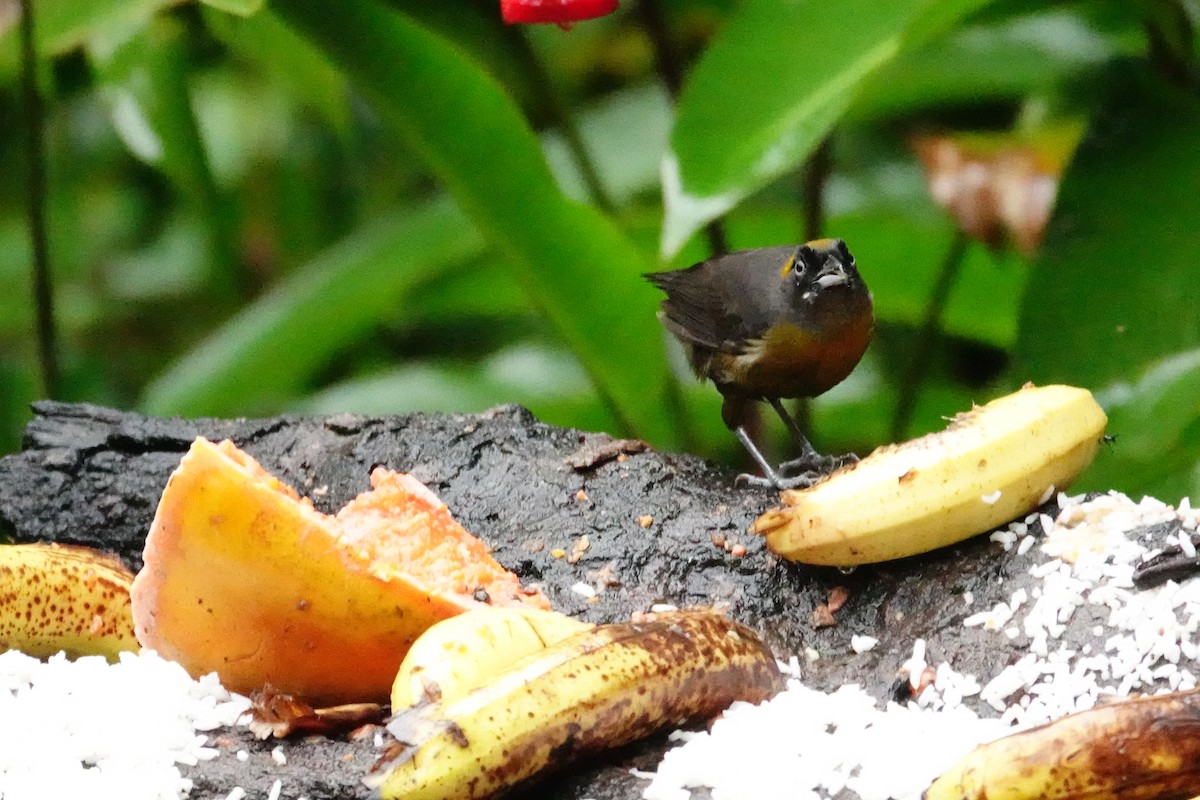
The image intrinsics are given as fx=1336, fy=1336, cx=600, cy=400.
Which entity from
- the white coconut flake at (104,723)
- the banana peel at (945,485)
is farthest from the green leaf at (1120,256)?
the white coconut flake at (104,723)

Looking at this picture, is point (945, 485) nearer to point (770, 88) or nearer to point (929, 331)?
point (770, 88)

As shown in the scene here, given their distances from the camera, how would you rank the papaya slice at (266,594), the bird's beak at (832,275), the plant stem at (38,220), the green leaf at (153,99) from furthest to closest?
the green leaf at (153,99) < the plant stem at (38,220) < the bird's beak at (832,275) < the papaya slice at (266,594)

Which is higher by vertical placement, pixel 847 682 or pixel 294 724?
pixel 294 724

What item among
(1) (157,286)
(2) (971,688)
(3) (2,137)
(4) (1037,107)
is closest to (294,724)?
(2) (971,688)

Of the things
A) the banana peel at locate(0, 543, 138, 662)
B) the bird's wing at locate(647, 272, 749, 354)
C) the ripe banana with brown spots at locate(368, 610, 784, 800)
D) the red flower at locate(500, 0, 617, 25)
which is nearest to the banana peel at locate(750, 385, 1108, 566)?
→ the ripe banana with brown spots at locate(368, 610, 784, 800)

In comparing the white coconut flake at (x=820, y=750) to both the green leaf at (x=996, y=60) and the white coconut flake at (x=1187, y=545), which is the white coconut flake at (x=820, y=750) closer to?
the white coconut flake at (x=1187, y=545)

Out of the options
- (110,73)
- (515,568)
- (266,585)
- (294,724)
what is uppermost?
(110,73)

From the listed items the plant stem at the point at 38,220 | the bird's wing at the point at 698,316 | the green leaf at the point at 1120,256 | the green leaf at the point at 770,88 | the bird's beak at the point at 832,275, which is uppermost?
the plant stem at the point at 38,220

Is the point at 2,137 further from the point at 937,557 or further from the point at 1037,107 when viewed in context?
the point at 937,557
